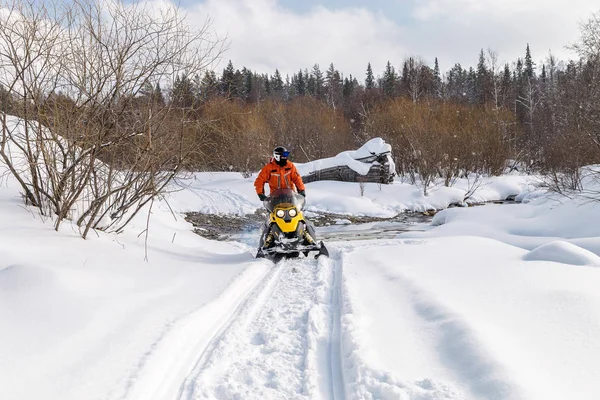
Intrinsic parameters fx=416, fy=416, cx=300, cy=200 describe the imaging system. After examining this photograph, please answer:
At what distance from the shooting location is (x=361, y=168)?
2086 cm

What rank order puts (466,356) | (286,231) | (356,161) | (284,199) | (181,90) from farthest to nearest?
(356,161), (284,199), (286,231), (181,90), (466,356)

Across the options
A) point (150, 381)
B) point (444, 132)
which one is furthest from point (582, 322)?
point (444, 132)

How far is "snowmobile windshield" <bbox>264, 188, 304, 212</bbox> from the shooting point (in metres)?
6.84

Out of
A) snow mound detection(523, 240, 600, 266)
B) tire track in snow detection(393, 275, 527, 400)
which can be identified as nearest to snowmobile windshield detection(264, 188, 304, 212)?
tire track in snow detection(393, 275, 527, 400)

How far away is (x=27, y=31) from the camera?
530cm

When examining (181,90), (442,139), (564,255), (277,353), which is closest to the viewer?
(277,353)

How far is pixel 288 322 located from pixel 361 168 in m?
17.4

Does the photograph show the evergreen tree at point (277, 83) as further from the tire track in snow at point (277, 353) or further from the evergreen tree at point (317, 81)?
the tire track in snow at point (277, 353)

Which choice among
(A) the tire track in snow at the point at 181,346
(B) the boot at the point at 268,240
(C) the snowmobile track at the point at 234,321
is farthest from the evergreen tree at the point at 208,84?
(A) the tire track in snow at the point at 181,346

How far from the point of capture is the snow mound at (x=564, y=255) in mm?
5551

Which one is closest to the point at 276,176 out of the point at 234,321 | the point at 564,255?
the point at 234,321

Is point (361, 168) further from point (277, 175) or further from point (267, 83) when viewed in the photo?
point (267, 83)

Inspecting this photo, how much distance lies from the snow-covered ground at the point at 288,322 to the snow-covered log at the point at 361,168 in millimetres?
14277

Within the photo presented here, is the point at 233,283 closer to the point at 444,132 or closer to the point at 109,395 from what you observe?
the point at 109,395
